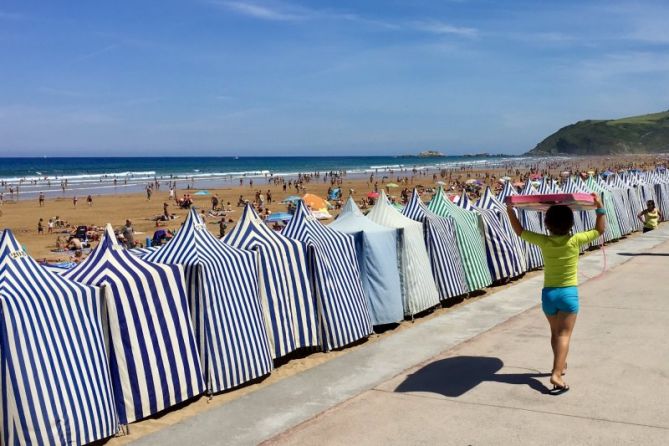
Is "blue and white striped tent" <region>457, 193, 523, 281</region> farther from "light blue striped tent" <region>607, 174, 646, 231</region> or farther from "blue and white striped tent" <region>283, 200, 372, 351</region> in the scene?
"light blue striped tent" <region>607, 174, 646, 231</region>

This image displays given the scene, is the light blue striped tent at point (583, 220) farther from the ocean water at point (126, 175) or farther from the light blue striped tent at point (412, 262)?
the ocean water at point (126, 175)

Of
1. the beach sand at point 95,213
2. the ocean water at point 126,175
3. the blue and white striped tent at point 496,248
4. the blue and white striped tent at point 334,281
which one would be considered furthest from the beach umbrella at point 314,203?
the ocean water at point 126,175

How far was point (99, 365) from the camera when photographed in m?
5.77

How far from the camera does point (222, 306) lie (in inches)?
274

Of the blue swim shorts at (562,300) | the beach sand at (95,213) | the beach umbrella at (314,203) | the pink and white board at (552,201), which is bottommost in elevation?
the beach sand at (95,213)

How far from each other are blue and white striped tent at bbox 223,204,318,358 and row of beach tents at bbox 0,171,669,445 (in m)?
0.01

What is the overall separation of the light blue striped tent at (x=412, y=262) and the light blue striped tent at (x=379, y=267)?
0.14m

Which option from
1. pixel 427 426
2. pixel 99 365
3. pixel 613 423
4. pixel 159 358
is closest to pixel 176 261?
pixel 159 358

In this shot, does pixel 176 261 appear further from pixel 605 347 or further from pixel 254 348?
pixel 605 347

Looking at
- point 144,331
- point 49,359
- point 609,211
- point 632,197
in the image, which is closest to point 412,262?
point 144,331

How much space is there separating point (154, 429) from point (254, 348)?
148 centimetres

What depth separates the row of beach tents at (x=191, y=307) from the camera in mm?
5352

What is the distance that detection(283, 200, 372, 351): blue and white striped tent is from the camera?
830cm

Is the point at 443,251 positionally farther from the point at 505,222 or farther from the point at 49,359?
the point at 49,359
